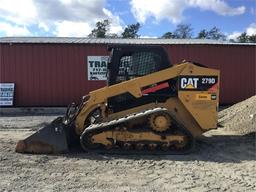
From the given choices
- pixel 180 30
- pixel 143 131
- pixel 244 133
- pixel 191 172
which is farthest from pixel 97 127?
pixel 180 30

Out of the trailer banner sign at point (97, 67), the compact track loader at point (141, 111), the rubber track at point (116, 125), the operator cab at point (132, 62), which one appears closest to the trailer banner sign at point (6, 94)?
the trailer banner sign at point (97, 67)

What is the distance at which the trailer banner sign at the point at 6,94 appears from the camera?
18.1 meters

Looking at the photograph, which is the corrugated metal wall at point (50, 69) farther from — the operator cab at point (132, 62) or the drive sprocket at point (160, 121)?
the drive sprocket at point (160, 121)

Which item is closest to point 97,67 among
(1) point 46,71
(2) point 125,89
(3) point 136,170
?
(1) point 46,71

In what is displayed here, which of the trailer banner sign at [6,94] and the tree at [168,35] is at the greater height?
the tree at [168,35]

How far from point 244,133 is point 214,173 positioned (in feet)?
12.7

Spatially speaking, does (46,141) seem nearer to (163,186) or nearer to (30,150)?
(30,150)

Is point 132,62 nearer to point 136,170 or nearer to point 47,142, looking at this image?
point 47,142

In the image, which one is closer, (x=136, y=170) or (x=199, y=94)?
(x=136, y=170)

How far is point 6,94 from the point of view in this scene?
18.2m

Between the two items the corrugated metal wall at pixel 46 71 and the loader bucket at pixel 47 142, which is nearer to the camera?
the loader bucket at pixel 47 142

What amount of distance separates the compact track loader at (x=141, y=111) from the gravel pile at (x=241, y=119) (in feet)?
8.27

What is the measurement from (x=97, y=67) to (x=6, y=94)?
3791 millimetres

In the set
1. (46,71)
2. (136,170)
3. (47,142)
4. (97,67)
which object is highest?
(97,67)
